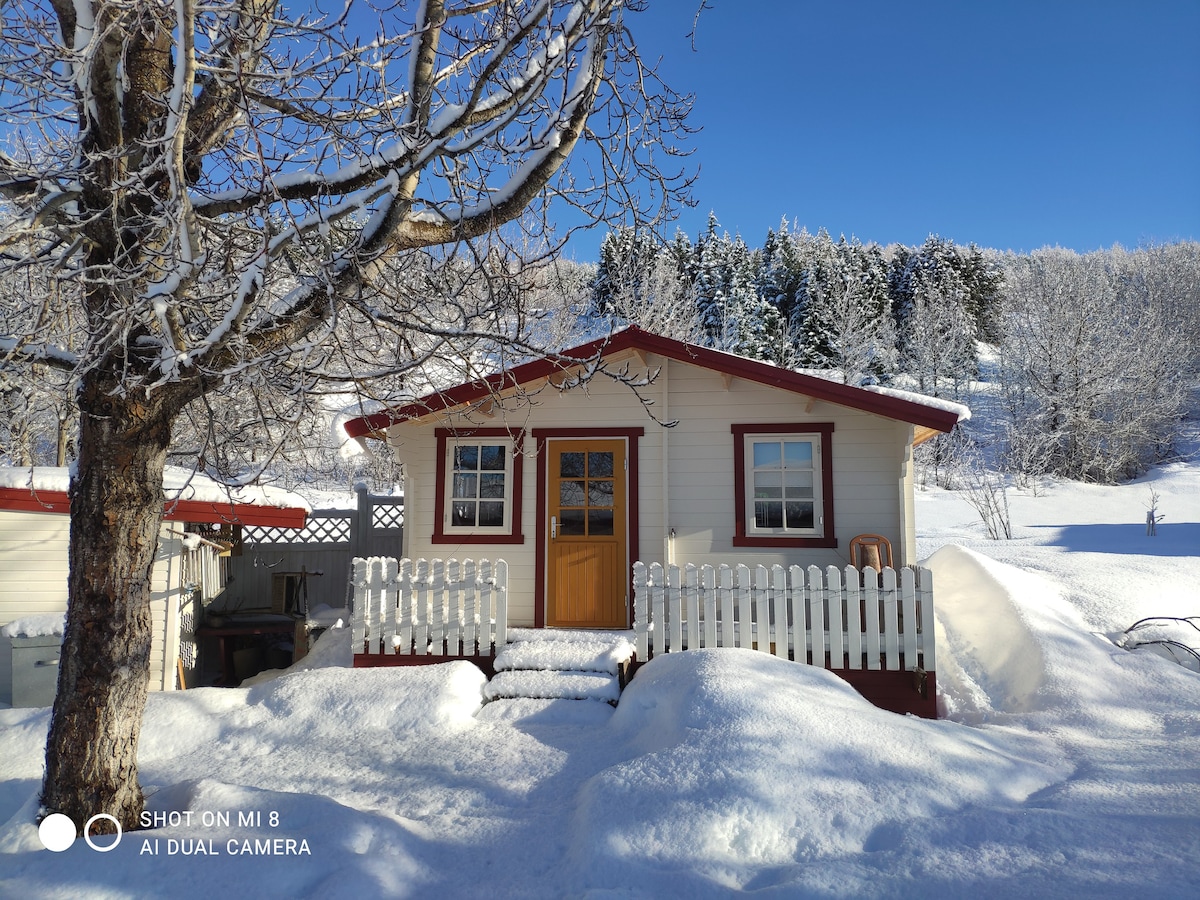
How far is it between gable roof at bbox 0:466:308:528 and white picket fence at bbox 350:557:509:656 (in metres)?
1.27

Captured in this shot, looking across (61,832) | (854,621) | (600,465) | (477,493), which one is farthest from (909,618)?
(61,832)

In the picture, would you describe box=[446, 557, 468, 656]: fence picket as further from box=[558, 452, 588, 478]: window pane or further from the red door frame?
box=[558, 452, 588, 478]: window pane

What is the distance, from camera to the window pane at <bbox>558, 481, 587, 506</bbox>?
27.8ft

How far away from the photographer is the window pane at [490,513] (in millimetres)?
8570

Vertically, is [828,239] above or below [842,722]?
above

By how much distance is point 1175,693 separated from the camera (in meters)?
6.02

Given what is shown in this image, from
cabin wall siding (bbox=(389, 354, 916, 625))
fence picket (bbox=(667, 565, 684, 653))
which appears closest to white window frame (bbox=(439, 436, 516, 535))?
cabin wall siding (bbox=(389, 354, 916, 625))

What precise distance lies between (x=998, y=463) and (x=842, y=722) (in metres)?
29.3

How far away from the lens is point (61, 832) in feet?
11.0

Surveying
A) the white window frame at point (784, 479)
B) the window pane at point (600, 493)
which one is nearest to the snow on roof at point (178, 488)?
the window pane at point (600, 493)

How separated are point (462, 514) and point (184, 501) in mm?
3039

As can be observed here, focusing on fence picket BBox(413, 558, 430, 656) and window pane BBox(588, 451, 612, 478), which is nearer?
fence picket BBox(413, 558, 430, 656)

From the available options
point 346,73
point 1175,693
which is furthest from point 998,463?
point 346,73

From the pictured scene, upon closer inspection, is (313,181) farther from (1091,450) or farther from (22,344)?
(1091,450)
